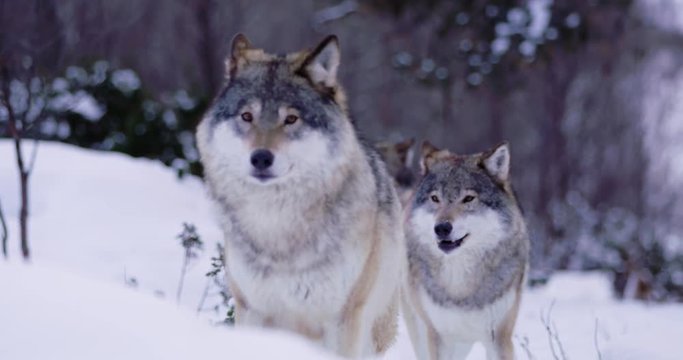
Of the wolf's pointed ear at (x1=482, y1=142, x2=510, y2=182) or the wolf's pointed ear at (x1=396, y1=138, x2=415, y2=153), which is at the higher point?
the wolf's pointed ear at (x1=482, y1=142, x2=510, y2=182)

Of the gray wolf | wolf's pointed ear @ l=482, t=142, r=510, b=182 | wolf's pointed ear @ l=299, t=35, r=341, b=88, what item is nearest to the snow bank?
wolf's pointed ear @ l=299, t=35, r=341, b=88

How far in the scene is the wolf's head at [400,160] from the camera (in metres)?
7.91

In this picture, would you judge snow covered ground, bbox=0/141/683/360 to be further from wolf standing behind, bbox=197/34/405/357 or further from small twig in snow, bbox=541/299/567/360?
wolf standing behind, bbox=197/34/405/357

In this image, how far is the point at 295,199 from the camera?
433 centimetres

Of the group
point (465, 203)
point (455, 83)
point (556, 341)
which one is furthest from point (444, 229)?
point (455, 83)

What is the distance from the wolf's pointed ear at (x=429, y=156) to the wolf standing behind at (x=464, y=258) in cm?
9

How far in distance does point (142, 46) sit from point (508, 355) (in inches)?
633

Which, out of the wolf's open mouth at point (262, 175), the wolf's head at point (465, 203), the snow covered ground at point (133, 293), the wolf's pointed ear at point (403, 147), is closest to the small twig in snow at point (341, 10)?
the snow covered ground at point (133, 293)

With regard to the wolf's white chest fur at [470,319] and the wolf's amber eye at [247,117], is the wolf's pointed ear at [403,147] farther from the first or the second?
the wolf's amber eye at [247,117]

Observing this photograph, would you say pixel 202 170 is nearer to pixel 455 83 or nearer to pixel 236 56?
pixel 236 56

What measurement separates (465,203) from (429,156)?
0.53 m

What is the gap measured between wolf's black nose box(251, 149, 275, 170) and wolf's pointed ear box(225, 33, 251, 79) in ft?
1.96

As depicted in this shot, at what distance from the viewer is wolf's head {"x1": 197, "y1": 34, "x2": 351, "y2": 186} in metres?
4.18

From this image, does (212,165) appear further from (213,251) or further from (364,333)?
(213,251)
